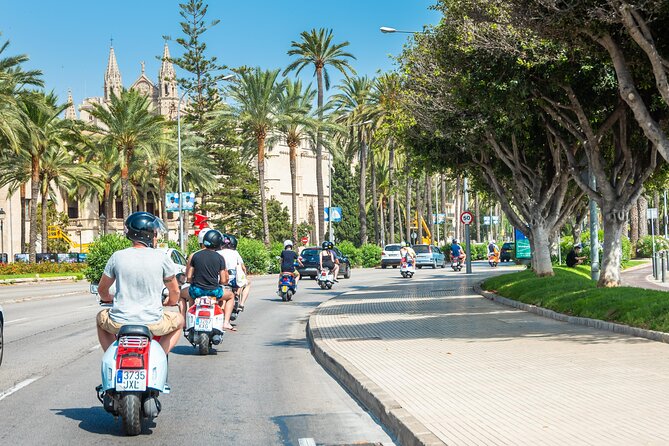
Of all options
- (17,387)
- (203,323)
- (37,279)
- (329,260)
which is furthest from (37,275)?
(17,387)

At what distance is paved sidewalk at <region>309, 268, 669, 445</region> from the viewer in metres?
6.77

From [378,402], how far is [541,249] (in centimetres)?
2011

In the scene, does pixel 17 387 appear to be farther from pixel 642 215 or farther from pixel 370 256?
pixel 370 256

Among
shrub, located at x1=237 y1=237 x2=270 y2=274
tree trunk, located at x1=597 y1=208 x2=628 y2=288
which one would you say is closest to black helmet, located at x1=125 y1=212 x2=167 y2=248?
tree trunk, located at x1=597 y1=208 x2=628 y2=288

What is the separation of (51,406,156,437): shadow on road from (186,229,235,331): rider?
170 inches

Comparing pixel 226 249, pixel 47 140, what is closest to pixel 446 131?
pixel 226 249

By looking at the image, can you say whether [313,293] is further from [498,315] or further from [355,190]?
[355,190]

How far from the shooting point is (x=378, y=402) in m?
8.38

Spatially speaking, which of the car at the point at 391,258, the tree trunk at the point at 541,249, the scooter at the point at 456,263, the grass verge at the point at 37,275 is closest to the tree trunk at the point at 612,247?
the tree trunk at the point at 541,249

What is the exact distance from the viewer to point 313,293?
106 feet

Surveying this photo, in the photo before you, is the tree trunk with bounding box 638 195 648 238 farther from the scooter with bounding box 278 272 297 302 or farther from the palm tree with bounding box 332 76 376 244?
the scooter with bounding box 278 272 297 302

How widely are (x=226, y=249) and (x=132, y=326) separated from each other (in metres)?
9.43

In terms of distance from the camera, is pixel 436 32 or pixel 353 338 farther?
pixel 436 32

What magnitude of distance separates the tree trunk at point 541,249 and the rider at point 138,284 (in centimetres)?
2070
